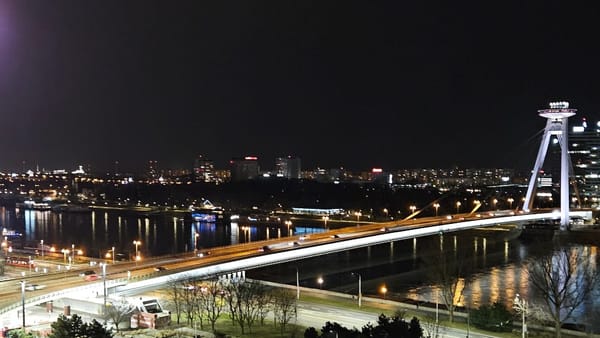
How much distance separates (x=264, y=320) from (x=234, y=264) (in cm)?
315

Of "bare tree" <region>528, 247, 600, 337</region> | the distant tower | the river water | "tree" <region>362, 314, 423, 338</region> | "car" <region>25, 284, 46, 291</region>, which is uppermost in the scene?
the distant tower

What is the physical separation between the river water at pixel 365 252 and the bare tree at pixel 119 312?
21.7ft

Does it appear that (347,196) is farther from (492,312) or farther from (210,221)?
(492,312)

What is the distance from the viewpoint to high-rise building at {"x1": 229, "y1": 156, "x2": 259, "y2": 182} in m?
82.4

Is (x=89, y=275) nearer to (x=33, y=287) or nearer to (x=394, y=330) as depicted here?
(x=33, y=287)

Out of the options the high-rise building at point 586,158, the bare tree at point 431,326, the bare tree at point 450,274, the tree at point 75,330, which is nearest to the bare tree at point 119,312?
the tree at point 75,330

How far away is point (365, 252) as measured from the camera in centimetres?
2209

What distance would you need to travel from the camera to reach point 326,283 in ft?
53.6

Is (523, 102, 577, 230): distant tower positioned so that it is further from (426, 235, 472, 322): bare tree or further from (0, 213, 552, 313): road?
(0, 213, 552, 313): road

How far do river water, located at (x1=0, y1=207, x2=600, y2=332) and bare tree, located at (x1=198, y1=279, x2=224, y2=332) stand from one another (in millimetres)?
4140

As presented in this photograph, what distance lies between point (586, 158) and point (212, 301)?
118 feet

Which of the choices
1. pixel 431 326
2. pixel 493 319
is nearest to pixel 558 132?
pixel 493 319

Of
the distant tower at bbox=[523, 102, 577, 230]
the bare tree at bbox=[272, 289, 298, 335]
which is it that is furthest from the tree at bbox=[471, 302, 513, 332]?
the distant tower at bbox=[523, 102, 577, 230]

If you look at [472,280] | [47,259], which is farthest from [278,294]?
[47,259]
